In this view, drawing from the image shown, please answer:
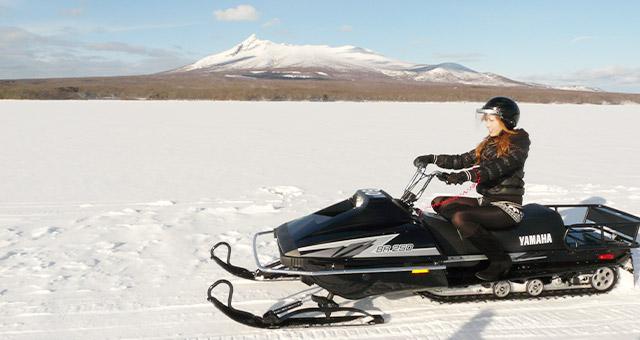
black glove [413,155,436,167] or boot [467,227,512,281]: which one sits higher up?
black glove [413,155,436,167]

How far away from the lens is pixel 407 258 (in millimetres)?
3398

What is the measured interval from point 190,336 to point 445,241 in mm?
2045

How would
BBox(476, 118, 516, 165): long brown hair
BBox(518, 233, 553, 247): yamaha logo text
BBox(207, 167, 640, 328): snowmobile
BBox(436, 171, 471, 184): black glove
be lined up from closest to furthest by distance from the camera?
BBox(207, 167, 640, 328): snowmobile < BBox(436, 171, 471, 184): black glove < BBox(476, 118, 516, 165): long brown hair < BBox(518, 233, 553, 247): yamaha logo text

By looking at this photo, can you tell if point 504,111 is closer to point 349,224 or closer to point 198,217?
point 349,224

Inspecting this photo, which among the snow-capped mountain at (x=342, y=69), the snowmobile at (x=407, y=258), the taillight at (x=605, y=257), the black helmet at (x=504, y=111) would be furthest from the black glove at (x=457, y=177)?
the snow-capped mountain at (x=342, y=69)

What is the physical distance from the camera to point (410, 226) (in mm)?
3475

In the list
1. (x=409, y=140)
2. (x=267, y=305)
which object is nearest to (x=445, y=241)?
(x=267, y=305)

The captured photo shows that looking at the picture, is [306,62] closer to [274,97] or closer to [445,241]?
[274,97]

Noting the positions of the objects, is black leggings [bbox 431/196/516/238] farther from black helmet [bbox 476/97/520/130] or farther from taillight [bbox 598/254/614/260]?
taillight [bbox 598/254/614/260]

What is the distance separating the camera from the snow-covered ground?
3.34 meters

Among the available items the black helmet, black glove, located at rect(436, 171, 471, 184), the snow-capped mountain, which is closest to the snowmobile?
black glove, located at rect(436, 171, 471, 184)

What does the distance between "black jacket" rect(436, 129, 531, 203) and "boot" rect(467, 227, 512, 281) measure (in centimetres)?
38

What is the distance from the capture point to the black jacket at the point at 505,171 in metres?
3.47

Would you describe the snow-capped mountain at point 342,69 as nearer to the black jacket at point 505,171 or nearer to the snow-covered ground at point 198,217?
the snow-covered ground at point 198,217
